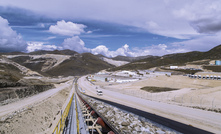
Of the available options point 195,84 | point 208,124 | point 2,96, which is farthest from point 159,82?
point 2,96

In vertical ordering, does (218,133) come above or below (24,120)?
below

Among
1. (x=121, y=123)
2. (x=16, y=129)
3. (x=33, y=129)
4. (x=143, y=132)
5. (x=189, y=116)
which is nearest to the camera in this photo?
(x=143, y=132)

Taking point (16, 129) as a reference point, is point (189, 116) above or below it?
below

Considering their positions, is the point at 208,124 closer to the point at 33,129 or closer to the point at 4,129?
the point at 33,129

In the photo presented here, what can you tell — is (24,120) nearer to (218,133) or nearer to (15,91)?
(218,133)

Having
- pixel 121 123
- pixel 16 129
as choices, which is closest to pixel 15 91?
pixel 16 129

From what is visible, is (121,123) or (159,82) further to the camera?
(159,82)

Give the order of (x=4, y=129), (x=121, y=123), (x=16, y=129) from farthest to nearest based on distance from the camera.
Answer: (x=16, y=129)
(x=4, y=129)
(x=121, y=123)

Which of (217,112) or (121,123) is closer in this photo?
(121,123)

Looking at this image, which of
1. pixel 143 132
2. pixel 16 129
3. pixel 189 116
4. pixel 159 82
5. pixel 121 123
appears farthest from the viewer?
pixel 159 82
